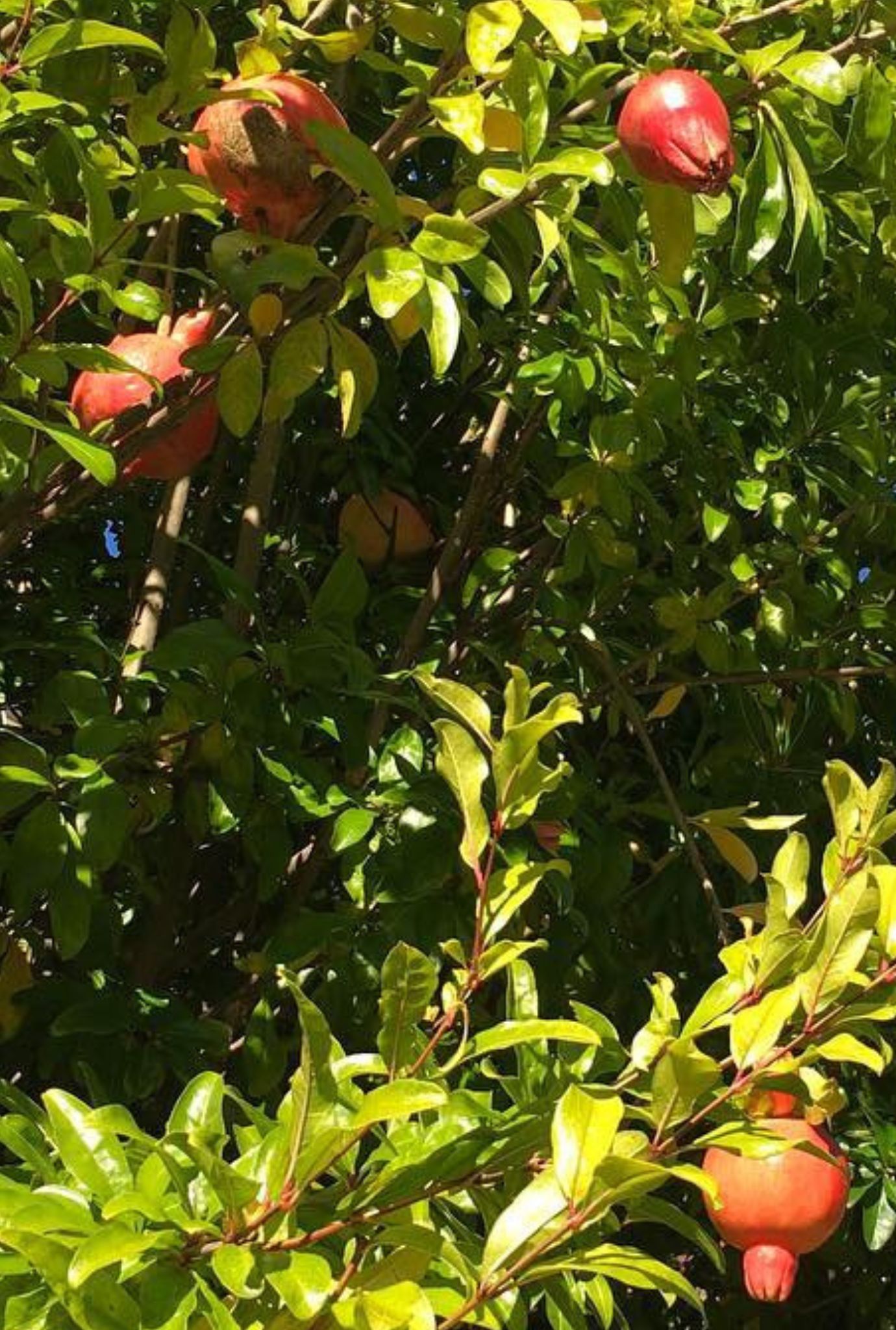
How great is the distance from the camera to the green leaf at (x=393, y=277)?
1.19 m

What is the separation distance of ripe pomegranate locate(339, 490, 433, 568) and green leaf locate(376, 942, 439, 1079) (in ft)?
3.73

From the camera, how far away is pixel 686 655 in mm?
2271

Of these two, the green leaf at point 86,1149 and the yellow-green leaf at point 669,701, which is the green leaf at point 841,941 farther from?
the yellow-green leaf at point 669,701

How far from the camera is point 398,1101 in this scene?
2.86 feet

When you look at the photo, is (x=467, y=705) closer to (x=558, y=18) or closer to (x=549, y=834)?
(x=558, y=18)

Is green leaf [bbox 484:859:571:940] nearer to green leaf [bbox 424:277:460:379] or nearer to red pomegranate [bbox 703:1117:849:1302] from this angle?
green leaf [bbox 424:277:460:379]

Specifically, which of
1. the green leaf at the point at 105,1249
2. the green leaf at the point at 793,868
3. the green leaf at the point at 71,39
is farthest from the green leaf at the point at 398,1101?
the green leaf at the point at 71,39

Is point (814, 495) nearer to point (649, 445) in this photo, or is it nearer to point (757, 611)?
point (757, 611)

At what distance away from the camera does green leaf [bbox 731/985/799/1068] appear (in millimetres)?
981

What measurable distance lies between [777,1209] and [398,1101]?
705 millimetres

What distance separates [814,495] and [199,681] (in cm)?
82

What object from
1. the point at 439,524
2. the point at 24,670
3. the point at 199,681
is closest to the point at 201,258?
the point at 439,524

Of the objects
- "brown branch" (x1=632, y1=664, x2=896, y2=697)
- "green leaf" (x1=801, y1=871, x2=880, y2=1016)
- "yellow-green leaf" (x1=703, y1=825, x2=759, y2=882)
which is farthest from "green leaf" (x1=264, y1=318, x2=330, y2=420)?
"brown branch" (x1=632, y1=664, x2=896, y2=697)

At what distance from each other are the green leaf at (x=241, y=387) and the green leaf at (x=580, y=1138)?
62 centimetres
